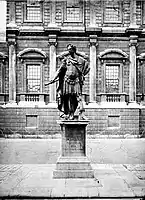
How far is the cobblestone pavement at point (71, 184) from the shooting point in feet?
20.8

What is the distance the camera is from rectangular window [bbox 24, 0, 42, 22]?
2108 centimetres

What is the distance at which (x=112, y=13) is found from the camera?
21359mm

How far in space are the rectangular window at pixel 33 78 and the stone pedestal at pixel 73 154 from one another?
510 inches

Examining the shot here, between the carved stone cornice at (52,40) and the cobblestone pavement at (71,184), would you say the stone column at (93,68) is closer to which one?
the carved stone cornice at (52,40)

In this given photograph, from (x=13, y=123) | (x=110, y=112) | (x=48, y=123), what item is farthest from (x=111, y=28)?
(x=13, y=123)

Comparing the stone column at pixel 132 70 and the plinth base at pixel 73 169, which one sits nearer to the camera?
the plinth base at pixel 73 169

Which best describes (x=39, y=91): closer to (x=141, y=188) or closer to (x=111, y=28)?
(x=111, y=28)

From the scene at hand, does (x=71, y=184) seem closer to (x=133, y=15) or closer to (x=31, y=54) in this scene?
(x=31, y=54)

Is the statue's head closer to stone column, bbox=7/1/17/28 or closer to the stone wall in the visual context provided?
the stone wall

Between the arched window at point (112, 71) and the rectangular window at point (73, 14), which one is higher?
the rectangular window at point (73, 14)

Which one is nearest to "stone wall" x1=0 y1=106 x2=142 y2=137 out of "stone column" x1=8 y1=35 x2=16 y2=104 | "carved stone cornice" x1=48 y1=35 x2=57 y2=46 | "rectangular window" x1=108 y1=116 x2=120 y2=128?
"rectangular window" x1=108 y1=116 x2=120 y2=128

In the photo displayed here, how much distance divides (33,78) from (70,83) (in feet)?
43.0

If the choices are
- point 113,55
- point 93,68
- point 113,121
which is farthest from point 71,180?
point 113,55

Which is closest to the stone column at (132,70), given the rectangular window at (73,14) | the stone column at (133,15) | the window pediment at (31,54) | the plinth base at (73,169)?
the stone column at (133,15)
